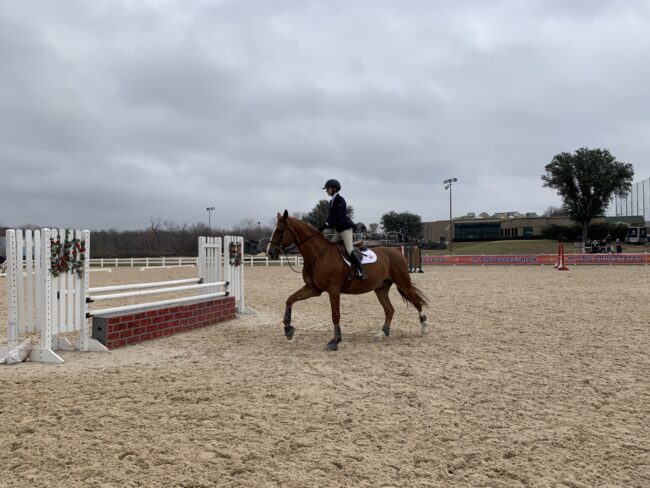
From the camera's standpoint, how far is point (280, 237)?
22.6 ft

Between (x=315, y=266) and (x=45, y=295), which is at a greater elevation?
(x=315, y=266)

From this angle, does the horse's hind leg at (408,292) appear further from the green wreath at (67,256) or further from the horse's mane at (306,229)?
the green wreath at (67,256)

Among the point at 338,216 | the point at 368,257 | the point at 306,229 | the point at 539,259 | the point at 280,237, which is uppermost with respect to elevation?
the point at 338,216

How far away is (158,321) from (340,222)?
130 inches

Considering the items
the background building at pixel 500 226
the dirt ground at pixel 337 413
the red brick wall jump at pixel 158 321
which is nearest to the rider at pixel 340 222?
the dirt ground at pixel 337 413

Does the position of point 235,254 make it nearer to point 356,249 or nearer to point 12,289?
point 356,249

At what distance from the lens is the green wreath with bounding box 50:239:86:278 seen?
5.79m

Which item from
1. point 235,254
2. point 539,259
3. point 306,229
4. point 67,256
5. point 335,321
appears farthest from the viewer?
point 539,259

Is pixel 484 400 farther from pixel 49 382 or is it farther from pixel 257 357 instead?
pixel 49 382

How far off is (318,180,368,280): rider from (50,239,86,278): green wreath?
3.37m

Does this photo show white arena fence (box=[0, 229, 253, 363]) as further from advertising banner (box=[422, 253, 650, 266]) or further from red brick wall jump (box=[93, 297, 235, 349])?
advertising banner (box=[422, 253, 650, 266])

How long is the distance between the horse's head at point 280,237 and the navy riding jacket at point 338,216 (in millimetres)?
545

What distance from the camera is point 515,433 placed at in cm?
356

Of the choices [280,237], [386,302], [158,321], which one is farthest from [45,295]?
[386,302]
